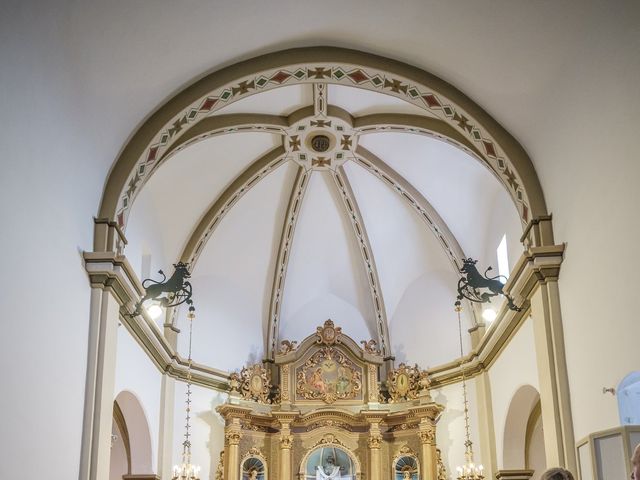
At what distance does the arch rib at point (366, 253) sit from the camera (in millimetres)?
16797

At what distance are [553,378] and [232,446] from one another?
7.87 metres

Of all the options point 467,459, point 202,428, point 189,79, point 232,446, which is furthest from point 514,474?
point 189,79

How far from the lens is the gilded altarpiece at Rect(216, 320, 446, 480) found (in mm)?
17078

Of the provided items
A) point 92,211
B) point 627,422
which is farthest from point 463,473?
point 92,211

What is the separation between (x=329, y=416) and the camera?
58.1 feet

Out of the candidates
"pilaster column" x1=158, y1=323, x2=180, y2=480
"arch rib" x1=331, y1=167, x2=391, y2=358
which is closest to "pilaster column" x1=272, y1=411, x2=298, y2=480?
"pilaster column" x1=158, y1=323, x2=180, y2=480

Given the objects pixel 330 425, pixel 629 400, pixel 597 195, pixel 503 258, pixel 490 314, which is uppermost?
pixel 503 258

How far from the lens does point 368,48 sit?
38.6 feet

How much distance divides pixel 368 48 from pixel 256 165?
468cm

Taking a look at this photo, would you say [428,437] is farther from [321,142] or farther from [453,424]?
[321,142]

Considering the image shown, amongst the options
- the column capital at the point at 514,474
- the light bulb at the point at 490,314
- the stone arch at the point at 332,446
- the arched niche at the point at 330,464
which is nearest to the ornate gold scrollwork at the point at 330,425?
the stone arch at the point at 332,446

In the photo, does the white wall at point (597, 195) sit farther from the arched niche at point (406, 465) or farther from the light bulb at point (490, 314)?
the arched niche at point (406, 465)

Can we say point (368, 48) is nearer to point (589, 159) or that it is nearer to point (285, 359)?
point (589, 159)

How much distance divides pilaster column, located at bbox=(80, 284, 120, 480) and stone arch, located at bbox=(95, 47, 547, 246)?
1.18 meters
